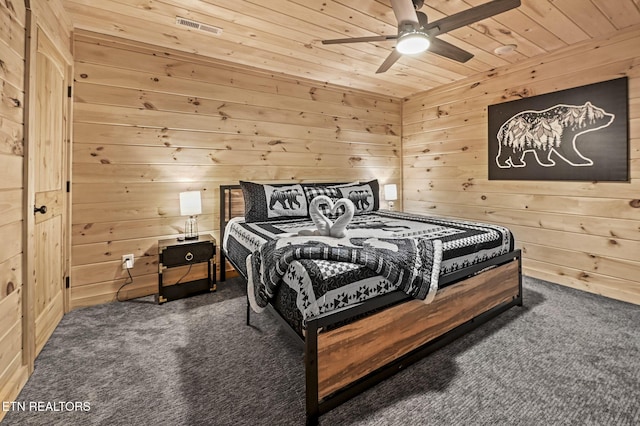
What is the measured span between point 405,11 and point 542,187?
2440 millimetres

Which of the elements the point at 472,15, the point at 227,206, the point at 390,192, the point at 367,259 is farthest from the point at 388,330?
the point at 390,192

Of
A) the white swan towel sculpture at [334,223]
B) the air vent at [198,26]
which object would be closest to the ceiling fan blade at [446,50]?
the white swan towel sculpture at [334,223]

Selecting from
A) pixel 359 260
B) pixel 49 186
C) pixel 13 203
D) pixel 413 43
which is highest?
pixel 413 43

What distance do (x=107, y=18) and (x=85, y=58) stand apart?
0.46m

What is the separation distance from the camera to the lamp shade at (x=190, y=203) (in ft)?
9.43

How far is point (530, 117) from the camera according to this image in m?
3.21

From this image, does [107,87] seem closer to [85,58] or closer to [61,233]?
[85,58]

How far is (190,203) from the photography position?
2895mm

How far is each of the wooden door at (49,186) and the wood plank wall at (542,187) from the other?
13.3 feet

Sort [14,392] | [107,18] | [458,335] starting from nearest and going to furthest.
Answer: [14,392] < [458,335] < [107,18]

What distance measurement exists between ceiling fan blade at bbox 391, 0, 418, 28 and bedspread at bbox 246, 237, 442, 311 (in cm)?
134

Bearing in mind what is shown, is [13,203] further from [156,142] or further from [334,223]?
[334,223]

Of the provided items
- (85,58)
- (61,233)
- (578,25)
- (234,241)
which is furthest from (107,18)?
(578,25)

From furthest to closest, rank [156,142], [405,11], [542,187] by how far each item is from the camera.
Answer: [542,187] < [156,142] < [405,11]
